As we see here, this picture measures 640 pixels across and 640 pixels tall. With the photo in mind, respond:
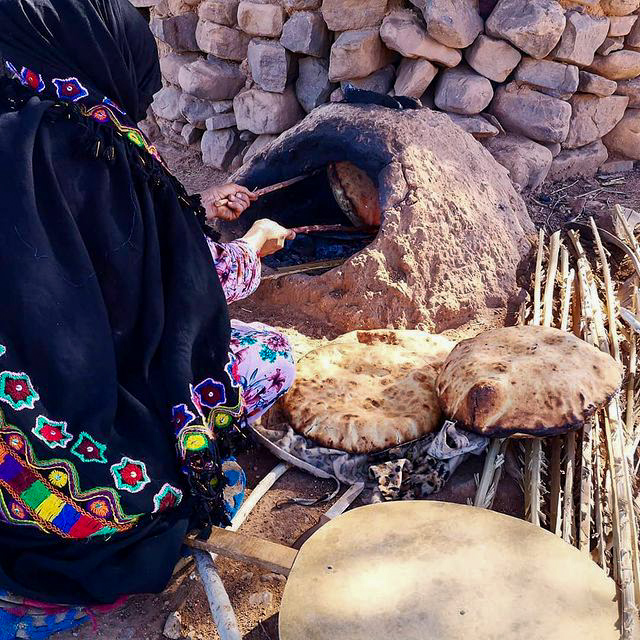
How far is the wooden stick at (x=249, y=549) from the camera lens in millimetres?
1630

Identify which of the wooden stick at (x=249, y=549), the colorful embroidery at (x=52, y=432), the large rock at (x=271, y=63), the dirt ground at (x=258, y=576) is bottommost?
the dirt ground at (x=258, y=576)

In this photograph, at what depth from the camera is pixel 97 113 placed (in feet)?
5.41

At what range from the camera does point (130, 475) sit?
5.34 ft

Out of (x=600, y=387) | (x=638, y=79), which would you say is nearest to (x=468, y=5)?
(x=638, y=79)

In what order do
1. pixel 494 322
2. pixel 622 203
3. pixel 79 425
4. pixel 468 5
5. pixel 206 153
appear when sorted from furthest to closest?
pixel 206 153
pixel 622 203
pixel 468 5
pixel 494 322
pixel 79 425

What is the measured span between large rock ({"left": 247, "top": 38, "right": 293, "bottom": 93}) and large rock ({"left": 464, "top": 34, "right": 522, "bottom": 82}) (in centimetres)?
118

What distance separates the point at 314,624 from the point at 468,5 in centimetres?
368

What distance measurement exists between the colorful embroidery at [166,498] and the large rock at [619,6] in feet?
12.9

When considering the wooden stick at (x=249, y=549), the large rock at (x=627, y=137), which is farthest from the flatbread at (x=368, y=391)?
the large rock at (x=627, y=137)

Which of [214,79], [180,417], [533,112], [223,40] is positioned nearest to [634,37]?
[533,112]

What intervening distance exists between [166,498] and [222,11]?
12.8 ft

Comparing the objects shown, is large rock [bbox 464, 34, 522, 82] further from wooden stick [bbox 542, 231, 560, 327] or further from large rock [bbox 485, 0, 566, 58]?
wooden stick [bbox 542, 231, 560, 327]

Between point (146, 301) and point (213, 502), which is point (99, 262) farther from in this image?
point (213, 502)

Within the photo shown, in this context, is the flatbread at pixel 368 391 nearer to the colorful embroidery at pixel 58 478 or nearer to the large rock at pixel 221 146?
the colorful embroidery at pixel 58 478
